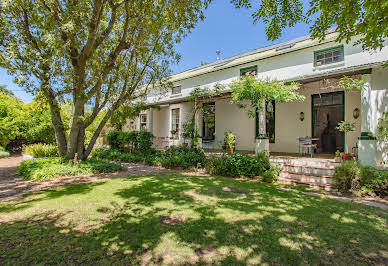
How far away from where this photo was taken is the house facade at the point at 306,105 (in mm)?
6703

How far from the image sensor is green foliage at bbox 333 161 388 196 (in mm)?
5121

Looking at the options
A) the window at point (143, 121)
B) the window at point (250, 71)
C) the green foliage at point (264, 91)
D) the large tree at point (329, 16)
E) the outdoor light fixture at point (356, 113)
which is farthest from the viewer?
the window at point (143, 121)

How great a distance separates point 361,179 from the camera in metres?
5.30

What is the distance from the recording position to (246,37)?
588 inches

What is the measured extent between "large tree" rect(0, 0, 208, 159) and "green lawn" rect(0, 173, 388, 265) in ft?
14.3

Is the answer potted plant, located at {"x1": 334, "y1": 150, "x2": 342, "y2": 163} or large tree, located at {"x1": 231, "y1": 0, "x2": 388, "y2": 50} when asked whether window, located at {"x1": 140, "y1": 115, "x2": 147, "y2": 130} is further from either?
potted plant, located at {"x1": 334, "y1": 150, "x2": 342, "y2": 163}

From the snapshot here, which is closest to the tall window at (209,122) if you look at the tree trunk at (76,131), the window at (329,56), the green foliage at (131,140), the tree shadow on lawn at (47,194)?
the green foliage at (131,140)

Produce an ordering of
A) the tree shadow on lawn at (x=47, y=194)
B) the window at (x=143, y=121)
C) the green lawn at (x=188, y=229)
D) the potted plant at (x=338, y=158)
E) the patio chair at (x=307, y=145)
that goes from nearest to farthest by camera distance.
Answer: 1. the green lawn at (x=188, y=229)
2. the tree shadow on lawn at (x=47, y=194)
3. the potted plant at (x=338, y=158)
4. the patio chair at (x=307, y=145)
5. the window at (x=143, y=121)

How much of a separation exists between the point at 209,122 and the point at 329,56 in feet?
24.5

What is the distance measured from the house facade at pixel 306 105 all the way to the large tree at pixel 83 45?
2613 millimetres

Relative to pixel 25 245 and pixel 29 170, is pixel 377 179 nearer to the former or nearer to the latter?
pixel 25 245

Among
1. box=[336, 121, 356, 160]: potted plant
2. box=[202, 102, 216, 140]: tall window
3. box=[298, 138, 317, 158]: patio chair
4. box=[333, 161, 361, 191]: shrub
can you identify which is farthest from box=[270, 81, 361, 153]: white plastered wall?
box=[333, 161, 361, 191]: shrub

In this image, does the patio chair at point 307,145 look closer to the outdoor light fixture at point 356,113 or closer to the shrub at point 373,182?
the outdoor light fixture at point 356,113

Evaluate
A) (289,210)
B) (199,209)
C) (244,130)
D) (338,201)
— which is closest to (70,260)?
(199,209)
